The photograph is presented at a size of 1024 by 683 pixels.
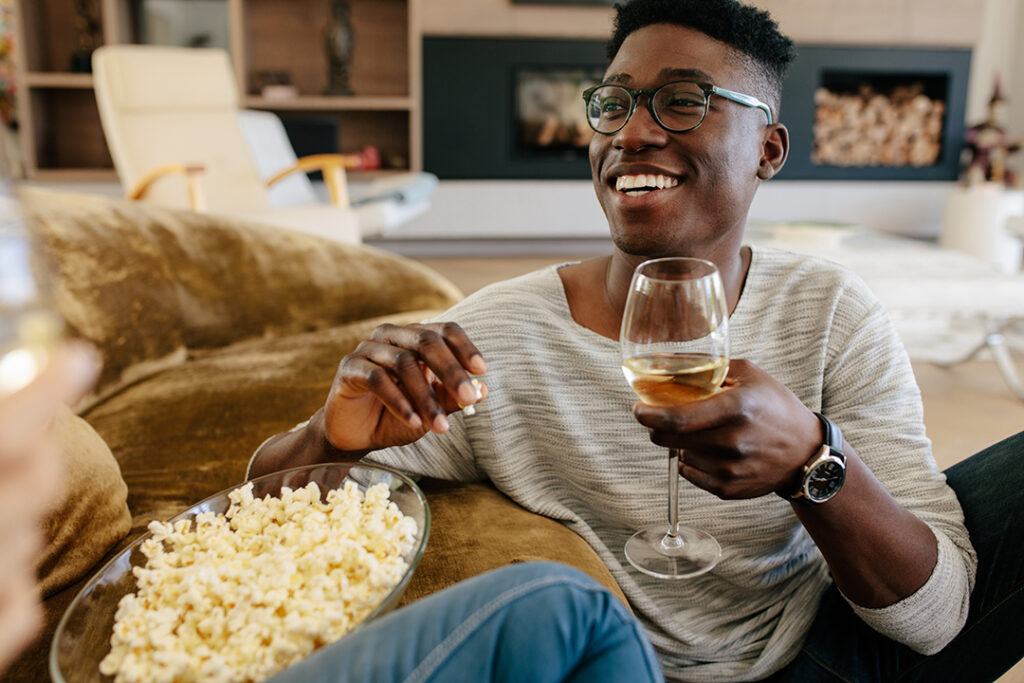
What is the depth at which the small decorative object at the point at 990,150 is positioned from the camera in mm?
4918

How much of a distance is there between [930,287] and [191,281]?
6.83 feet

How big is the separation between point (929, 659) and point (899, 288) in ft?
6.06

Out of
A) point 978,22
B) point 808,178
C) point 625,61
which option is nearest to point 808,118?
point 808,178

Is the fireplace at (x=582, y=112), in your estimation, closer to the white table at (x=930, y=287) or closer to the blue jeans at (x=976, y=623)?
the white table at (x=930, y=287)

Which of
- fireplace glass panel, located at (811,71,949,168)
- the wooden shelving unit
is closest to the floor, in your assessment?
fireplace glass panel, located at (811,71,949,168)

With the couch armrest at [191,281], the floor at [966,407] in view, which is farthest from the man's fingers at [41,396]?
the floor at [966,407]

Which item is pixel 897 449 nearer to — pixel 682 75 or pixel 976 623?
pixel 976 623

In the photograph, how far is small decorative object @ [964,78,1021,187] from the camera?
16.1 ft

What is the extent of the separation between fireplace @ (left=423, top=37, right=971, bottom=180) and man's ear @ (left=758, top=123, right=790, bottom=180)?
4.20 m

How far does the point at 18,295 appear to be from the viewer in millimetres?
191

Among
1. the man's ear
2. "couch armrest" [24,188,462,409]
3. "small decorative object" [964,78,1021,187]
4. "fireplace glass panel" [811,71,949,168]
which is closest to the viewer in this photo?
the man's ear

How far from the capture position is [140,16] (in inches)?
208

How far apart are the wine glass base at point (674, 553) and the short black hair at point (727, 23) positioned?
0.57m

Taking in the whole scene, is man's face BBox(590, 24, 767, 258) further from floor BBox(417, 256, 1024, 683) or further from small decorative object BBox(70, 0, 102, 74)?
small decorative object BBox(70, 0, 102, 74)
